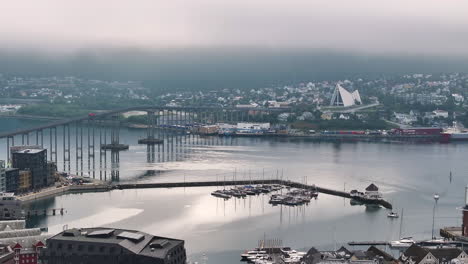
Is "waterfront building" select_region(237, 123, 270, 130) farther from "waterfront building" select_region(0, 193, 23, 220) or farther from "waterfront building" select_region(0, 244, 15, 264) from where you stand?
"waterfront building" select_region(0, 244, 15, 264)

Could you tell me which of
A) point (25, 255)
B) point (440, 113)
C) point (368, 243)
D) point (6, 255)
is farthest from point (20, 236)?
point (440, 113)

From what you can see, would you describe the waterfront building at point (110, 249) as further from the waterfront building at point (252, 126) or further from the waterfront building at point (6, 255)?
the waterfront building at point (252, 126)

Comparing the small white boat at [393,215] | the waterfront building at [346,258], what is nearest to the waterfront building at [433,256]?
the waterfront building at [346,258]

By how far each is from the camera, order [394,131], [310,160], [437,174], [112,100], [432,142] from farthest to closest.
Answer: [112,100]
[394,131]
[432,142]
[310,160]
[437,174]

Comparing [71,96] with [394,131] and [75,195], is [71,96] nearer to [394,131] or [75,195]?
[394,131]

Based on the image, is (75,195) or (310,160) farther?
(310,160)

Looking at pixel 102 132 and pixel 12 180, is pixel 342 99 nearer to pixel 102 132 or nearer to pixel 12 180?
pixel 102 132

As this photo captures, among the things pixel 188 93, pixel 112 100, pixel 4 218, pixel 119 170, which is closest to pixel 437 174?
pixel 119 170
